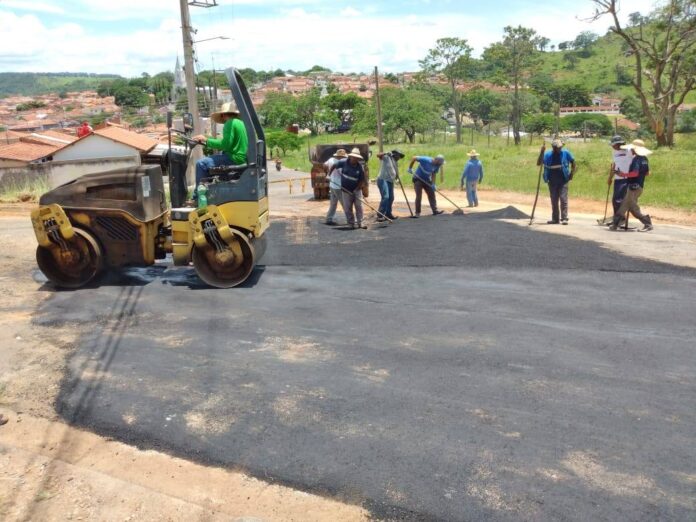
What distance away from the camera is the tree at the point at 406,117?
167ft

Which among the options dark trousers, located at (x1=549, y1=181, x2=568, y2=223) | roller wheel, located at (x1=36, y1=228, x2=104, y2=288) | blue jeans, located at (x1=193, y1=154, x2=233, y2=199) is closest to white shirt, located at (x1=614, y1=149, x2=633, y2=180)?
dark trousers, located at (x1=549, y1=181, x2=568, y2=223)

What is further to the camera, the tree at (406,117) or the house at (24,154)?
the tree at (406,117)

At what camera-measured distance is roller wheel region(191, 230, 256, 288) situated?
733cm

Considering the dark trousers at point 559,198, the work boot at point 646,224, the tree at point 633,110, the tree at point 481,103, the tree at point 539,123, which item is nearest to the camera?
the work boot at point 646,224

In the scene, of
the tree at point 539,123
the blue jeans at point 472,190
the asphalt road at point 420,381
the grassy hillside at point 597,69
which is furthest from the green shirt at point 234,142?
the grassy hillside at point 597,69

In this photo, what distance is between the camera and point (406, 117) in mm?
50938

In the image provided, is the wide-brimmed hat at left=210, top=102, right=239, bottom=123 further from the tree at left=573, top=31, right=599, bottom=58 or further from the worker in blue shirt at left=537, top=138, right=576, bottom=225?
the tree at left=573, top=31, right=599, bottom=58

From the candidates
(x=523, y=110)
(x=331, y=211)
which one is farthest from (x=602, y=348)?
(x=523, y=110)

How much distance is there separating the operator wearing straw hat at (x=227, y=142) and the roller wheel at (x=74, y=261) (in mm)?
1460

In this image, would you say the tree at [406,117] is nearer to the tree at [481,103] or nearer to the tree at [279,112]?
the tree at [481,103]

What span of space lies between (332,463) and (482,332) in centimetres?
251

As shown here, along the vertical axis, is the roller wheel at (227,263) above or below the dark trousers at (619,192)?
below

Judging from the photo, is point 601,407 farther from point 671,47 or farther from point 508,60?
point 508,60

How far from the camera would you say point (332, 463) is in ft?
12.4
